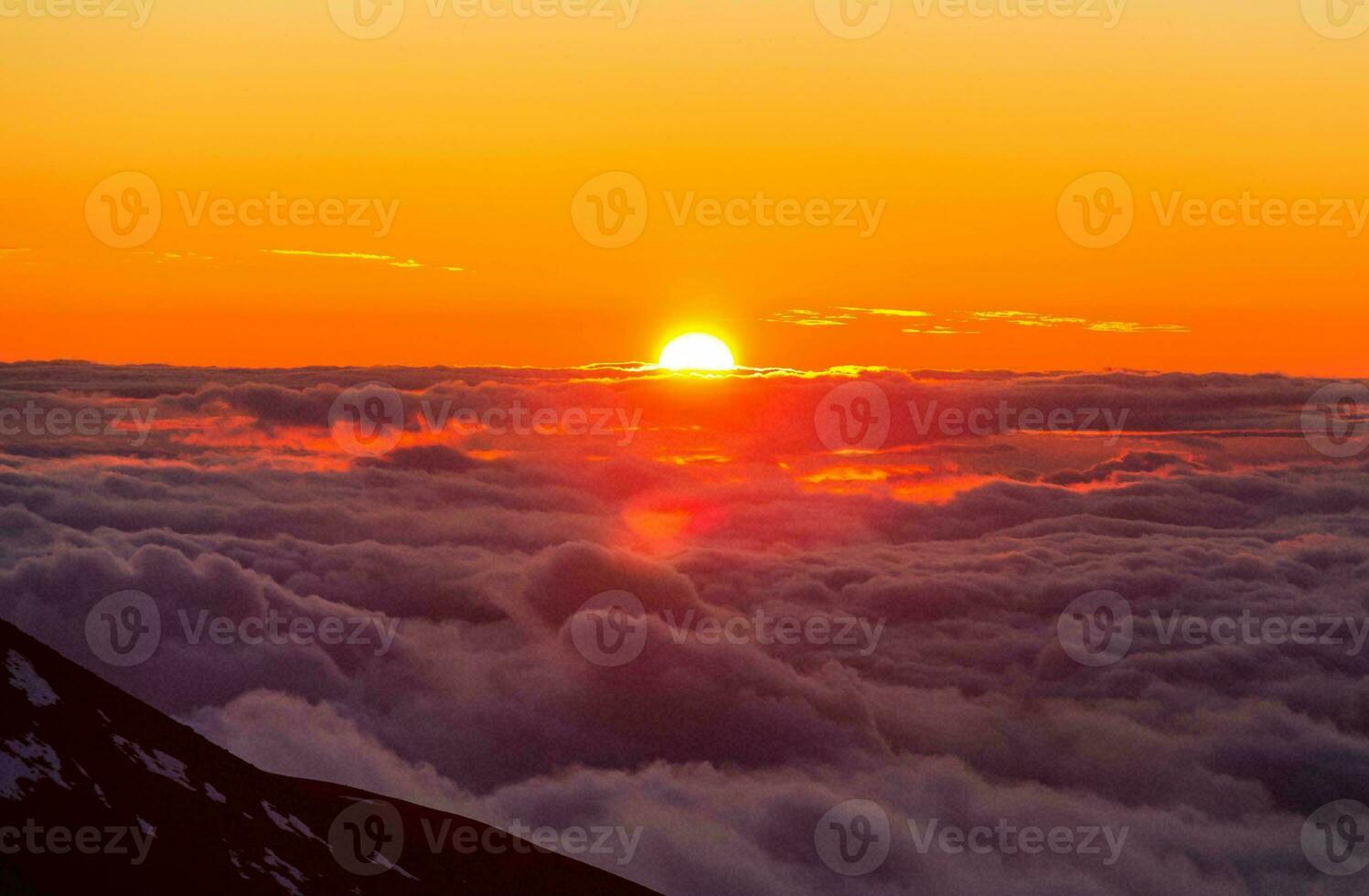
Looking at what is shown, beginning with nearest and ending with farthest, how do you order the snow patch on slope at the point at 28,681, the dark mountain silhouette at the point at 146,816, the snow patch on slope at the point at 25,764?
1. the dark mountain silhouette at the point at 146,816
2. the snow patch on slope at the point at 25,764
3. the snow patch on slope at the point at 28,681

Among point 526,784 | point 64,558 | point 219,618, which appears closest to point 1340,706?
point 526,784

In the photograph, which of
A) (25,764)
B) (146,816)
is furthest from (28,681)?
(146,816)

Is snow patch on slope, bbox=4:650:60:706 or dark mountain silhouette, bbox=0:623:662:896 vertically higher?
snow patch on slope, bbox=4:650:60:706

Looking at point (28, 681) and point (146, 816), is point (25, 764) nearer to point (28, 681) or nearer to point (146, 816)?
point (146, 816)

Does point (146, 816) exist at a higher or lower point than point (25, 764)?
lower

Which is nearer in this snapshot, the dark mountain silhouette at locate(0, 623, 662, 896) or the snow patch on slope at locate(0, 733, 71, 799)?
the dark mountain silhouette at locate(0, 623, 662, 896)

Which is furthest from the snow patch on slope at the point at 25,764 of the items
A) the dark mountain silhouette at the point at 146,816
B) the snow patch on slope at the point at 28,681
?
the snow patch on slope at the point at 28,681

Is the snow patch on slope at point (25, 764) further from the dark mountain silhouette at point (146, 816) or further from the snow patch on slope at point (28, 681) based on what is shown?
the snow patch on slope at point (28, 681)

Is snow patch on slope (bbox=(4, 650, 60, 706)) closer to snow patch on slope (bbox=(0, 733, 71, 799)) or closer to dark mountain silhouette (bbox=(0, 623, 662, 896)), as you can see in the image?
dark mountain silhouette (bbox=(0, 623, 662, 896))

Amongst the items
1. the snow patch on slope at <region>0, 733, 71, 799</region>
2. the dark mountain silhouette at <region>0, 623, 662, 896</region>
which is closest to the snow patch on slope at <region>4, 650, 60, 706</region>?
the dark mountain silhouette at <region>0, 623, 662, 896</region>
